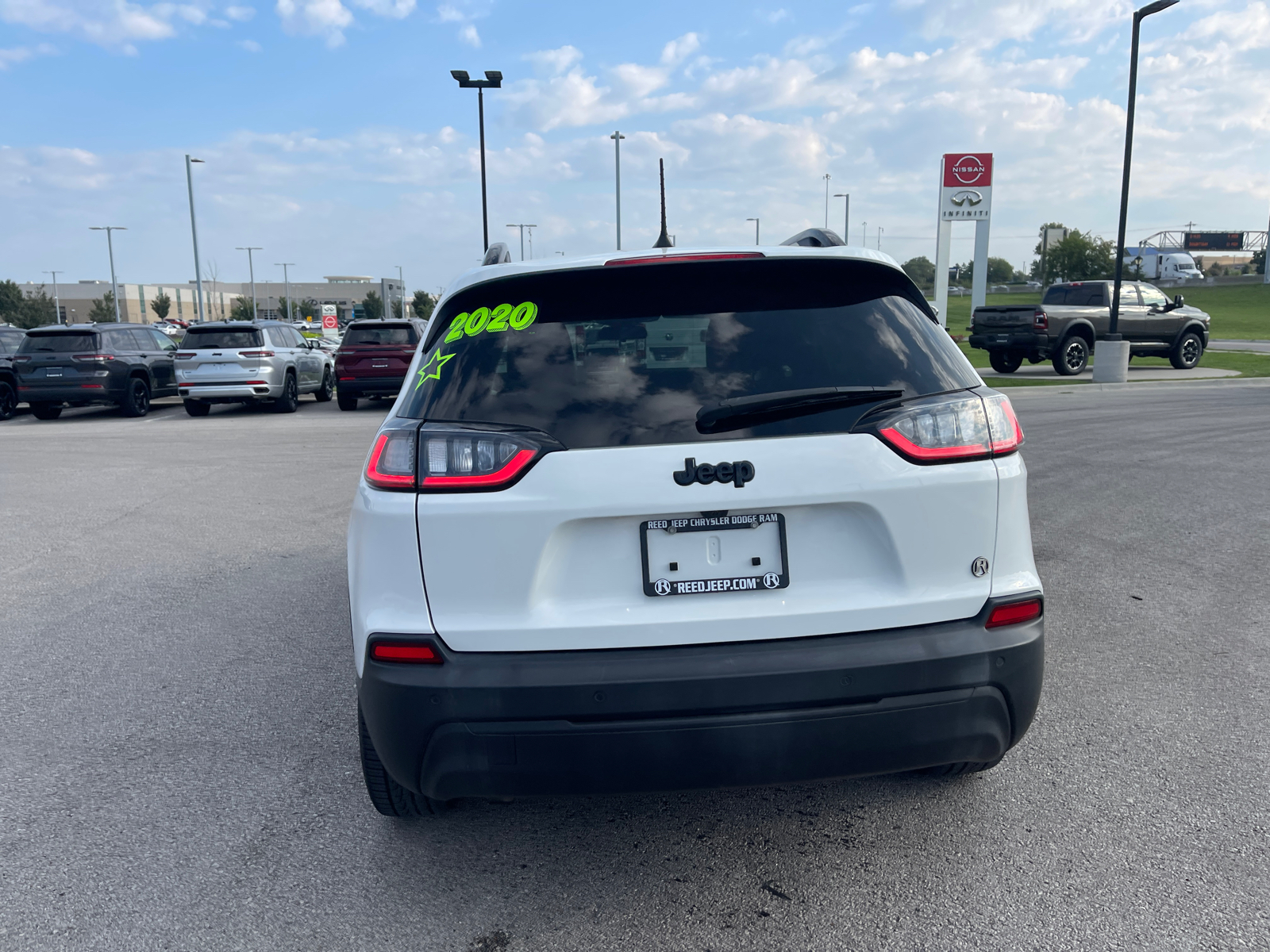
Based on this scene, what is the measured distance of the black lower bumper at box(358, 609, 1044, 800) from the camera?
92.8 inches

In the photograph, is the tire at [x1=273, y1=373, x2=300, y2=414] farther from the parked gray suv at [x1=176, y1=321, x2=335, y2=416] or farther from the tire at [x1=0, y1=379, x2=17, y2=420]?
the tire at [x1=0, y1=379, x2=17, y2=420]

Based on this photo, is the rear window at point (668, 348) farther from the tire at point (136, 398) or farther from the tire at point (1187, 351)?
the tire at point (1187, 351)

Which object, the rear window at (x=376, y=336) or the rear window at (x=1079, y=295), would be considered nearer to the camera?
the rear window at (x=376, y=336)

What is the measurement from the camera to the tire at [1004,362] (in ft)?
76.2

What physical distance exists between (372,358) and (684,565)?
16729 mm

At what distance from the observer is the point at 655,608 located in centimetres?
242

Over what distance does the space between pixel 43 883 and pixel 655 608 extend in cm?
199

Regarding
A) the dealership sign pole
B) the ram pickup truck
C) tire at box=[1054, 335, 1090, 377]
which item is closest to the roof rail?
the ram pickup truck

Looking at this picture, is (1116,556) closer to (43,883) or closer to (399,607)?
(399,607)

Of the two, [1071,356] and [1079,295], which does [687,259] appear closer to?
[1071,356]

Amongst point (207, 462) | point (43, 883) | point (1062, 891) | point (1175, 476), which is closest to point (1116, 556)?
point (1175, 476)

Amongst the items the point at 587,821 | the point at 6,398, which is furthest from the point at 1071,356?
the point at 6,398

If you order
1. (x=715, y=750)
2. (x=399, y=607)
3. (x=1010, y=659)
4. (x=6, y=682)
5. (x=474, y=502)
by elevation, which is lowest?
(x=6, y=682)

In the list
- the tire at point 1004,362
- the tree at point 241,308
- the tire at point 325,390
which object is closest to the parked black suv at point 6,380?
the tire at point 325,390
